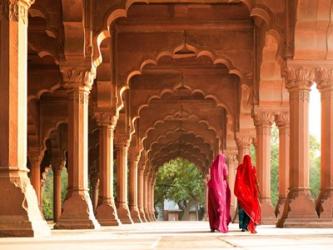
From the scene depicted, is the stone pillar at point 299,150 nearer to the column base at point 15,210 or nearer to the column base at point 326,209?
the column base at point 326,209

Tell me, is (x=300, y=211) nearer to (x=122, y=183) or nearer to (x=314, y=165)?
(x=122, y=183)

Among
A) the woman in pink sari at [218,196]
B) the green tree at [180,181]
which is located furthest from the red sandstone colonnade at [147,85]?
the green tree at [180,181]

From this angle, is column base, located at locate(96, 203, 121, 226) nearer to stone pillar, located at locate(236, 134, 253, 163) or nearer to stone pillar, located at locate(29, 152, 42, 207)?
stone pillar, located at locate(236, 134, 253, 163)

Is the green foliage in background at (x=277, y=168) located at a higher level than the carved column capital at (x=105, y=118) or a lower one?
lower

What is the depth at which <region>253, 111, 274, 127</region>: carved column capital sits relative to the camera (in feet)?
71.1

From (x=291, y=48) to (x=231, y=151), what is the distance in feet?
52.1

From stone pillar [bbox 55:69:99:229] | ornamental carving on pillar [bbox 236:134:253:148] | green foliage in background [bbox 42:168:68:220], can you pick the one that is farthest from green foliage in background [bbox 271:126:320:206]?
stone pillar [bbox 55:69:99:229]

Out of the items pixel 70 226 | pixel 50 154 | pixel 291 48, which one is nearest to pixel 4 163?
pixel 70 226

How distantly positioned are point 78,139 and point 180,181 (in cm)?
5626

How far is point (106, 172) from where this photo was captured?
71.6 feet

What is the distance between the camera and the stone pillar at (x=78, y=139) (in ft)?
52.6

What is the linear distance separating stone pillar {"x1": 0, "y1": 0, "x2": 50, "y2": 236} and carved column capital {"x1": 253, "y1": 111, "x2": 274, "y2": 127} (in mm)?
12816

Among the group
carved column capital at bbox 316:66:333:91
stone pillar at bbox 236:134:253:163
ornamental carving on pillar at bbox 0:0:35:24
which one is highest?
ornamental carving on pillar at bbox 0:0:35:24

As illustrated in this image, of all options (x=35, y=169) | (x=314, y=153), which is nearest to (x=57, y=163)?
(x=35, y=169)
